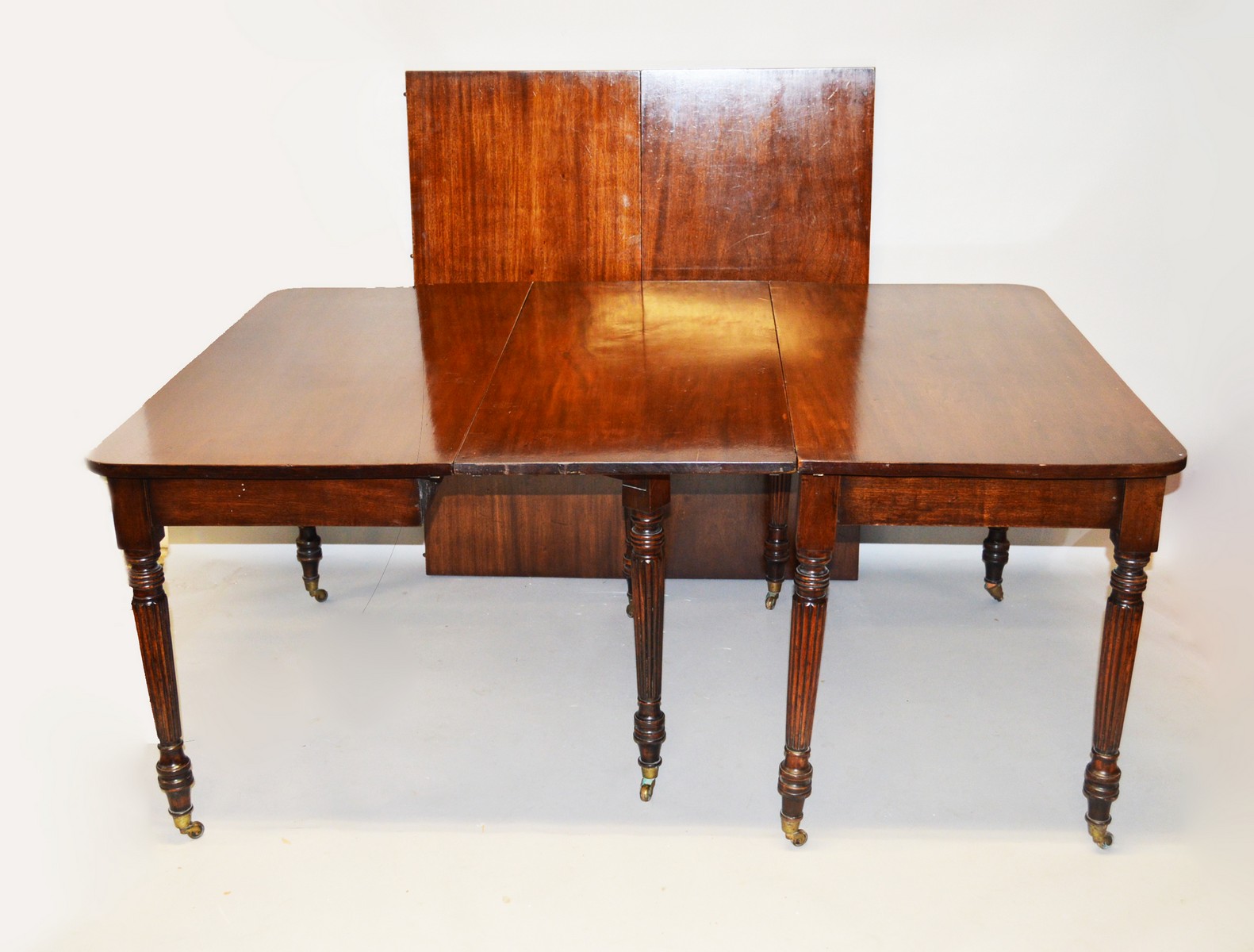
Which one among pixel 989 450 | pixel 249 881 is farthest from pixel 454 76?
pixel 249 881

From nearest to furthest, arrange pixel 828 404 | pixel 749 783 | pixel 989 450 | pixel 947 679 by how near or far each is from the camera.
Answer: pixel 989 450 → pixel 828 404 → pixel 749 783 → pixel 947 679

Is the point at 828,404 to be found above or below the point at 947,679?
above

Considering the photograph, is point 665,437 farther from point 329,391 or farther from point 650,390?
point 329,391

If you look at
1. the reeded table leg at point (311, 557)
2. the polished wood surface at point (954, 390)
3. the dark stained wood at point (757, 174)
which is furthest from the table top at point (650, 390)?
the reeded table leg at point (311, 557)

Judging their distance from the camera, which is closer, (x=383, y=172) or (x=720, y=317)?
(x=720, y=317)

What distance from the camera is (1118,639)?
7.48 feet

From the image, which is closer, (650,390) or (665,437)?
(665,437)

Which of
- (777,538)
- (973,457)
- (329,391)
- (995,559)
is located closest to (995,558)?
(995,559)

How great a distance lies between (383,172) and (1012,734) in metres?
2.12

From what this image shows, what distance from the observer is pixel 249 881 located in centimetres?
236

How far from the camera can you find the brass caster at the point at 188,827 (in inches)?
96.8

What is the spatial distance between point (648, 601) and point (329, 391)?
752 mm

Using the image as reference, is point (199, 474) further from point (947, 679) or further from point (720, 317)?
point (947, 679)

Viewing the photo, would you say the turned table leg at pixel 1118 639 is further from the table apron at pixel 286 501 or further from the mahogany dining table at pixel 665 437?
the table apron at pixel 286 501
